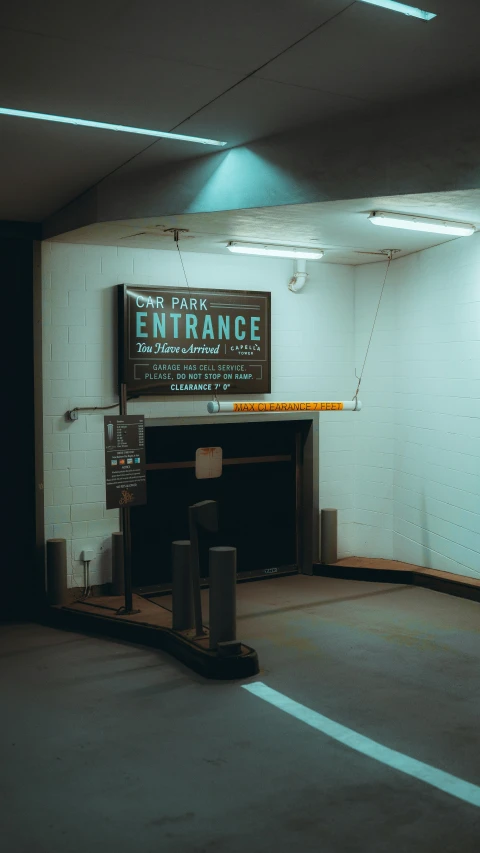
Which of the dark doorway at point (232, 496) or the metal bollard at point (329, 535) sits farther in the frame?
the metal bollard at point (329, 535)

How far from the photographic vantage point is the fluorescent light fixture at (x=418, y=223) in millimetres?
5738

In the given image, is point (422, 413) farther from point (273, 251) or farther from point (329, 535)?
point (273, 251)

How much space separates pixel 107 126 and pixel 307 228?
2.13 m

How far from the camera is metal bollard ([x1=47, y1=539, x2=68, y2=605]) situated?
24.1 feet

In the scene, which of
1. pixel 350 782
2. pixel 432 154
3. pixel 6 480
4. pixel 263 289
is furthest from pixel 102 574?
pixel 432 154

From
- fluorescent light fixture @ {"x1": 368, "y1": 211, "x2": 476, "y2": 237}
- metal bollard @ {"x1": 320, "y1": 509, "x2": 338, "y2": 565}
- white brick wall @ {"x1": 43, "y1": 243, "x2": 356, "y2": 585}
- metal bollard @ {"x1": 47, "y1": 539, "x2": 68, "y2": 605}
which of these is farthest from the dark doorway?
fluorescent light fixture @ {"x1": 368, "y1": 211, "x2": 476, "y2": 237}

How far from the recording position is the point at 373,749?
447 centimetres

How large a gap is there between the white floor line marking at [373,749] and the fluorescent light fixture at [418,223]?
353cm

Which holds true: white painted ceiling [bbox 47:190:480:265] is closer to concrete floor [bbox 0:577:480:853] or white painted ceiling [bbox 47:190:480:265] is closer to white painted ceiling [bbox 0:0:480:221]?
white painted ceiling [bbox 0:0:480:221]

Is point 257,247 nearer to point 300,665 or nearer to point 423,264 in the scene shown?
point 423,264

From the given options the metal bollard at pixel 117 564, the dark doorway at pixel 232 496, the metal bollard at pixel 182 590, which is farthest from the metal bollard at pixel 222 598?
the dark doorway at pixel 232 496

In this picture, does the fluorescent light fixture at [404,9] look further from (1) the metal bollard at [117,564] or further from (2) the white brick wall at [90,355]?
(1) the metal bollard at [117,564]

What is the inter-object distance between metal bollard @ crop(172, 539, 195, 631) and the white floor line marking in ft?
3.62

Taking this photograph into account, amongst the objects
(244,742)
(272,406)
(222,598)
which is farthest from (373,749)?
(272,406)
